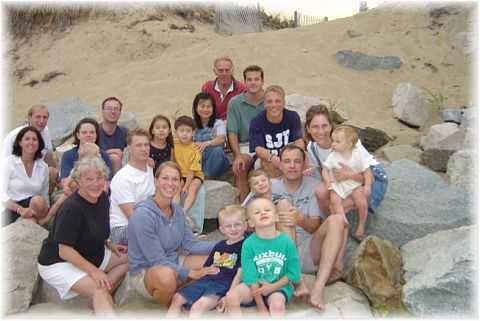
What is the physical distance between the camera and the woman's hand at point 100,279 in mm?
3575

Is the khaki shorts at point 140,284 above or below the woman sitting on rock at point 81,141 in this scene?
below

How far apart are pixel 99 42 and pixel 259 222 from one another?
10769mm

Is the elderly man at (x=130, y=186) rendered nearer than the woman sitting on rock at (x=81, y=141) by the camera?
Yes

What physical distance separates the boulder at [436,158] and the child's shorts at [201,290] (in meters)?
3.50

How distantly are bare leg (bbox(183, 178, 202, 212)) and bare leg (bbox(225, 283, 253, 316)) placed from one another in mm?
1350

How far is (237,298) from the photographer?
132 inches

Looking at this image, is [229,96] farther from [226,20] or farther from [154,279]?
[226,20]

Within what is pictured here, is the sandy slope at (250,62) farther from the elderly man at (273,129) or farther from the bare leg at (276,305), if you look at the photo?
the bare leg at (276,305)

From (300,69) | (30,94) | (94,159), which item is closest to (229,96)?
(94,159)

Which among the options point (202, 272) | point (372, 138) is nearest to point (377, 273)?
point (202, 272)

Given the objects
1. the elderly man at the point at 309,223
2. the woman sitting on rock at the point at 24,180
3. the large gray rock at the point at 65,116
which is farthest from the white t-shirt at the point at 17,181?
the large gray rock at the point at 65,116

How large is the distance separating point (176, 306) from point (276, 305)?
63 centimetres

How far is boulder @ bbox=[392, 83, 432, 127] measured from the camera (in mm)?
8688

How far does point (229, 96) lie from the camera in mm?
5812
